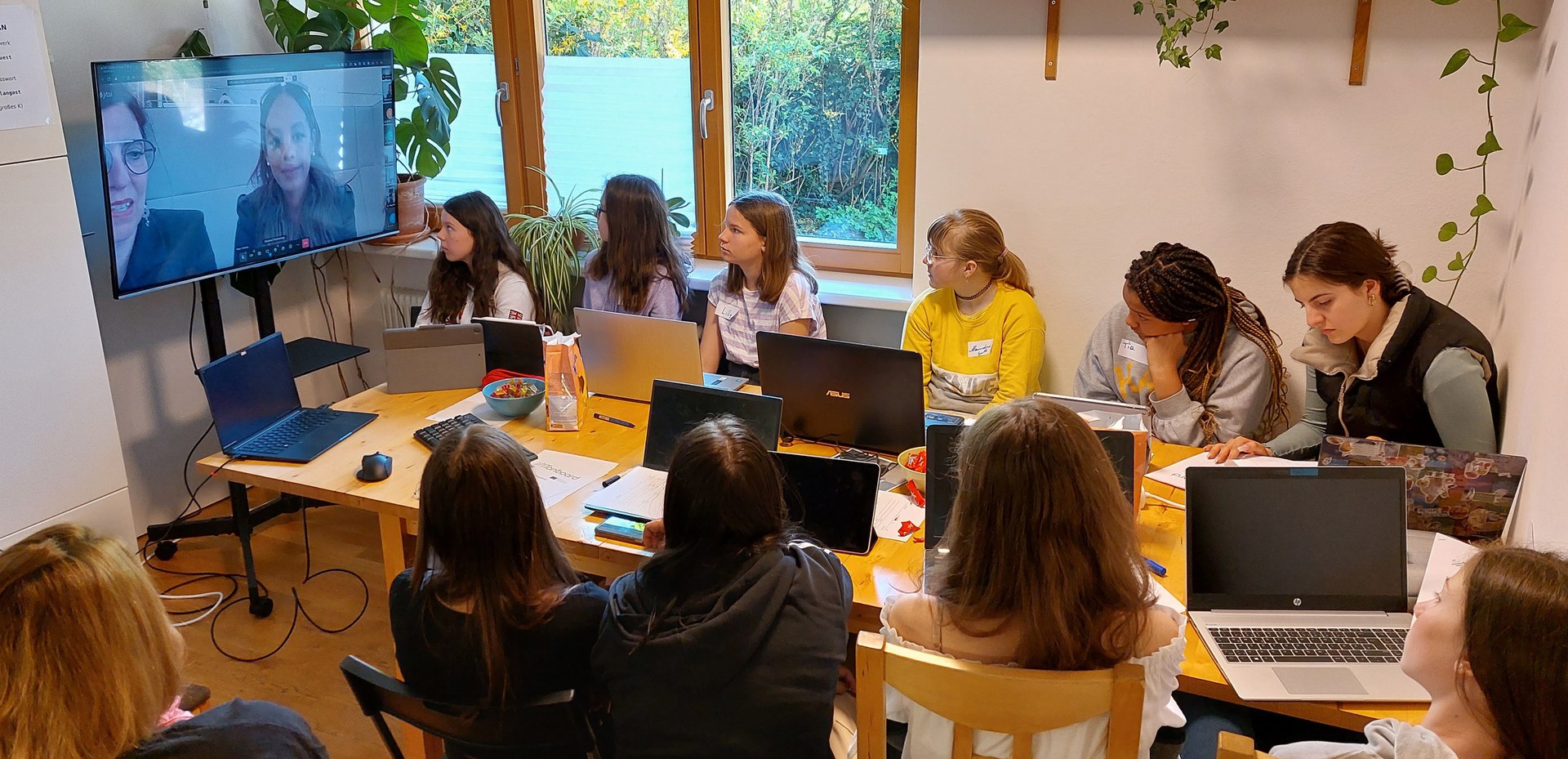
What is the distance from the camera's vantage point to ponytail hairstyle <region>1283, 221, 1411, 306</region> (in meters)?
2.44

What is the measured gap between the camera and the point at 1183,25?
9.59 ft

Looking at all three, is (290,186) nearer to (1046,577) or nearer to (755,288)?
(755,288)

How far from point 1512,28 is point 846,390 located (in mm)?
1733

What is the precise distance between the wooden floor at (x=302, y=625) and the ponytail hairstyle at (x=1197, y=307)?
2149 mm

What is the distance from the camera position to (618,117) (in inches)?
165

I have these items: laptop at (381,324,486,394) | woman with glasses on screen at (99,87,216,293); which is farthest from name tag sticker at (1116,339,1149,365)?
woman with glasses on screen at (99,87,216,293)

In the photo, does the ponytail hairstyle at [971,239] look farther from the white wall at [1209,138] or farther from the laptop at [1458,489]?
the laptop at [1458,489]

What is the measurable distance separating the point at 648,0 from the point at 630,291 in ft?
3.83

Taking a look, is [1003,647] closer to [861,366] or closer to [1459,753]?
[1459,753]

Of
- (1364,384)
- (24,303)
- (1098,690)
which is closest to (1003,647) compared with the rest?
(1098,690)

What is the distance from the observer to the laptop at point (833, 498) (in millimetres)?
2090

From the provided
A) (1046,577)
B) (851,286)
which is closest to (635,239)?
(851,286)

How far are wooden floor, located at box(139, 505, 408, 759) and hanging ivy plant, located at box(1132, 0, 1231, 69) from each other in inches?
106

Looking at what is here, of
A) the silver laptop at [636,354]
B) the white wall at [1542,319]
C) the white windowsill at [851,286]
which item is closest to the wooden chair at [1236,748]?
the white wall at [1542,319]
